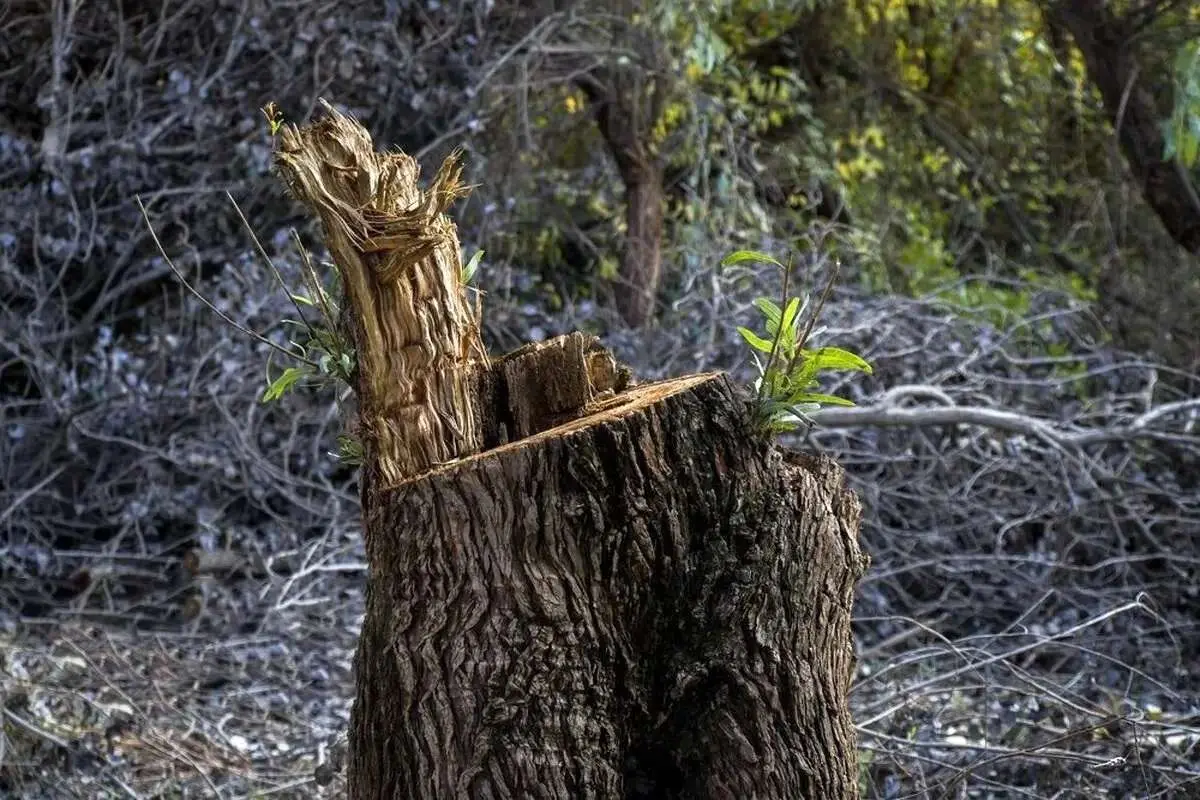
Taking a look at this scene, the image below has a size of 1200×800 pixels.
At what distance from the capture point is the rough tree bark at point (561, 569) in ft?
6.69

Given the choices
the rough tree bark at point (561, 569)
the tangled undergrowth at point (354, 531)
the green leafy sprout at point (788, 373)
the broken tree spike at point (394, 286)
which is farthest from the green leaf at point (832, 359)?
the tangled undergrowth at point (354, 531)

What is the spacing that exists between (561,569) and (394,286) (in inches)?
19.5

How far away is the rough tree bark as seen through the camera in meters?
2.04

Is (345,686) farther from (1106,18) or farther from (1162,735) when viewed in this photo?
(1106,18)

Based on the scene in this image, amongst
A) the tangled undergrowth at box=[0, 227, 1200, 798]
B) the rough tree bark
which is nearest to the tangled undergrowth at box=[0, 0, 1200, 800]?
the tangled undergrowth at box=[0, 227, 1200, 798]

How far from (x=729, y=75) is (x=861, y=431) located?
96.8 inches

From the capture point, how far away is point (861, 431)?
17.9 feet

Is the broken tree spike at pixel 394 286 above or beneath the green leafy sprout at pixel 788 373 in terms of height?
above

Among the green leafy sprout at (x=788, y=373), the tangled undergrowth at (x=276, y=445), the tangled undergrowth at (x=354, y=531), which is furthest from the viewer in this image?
the tangled undergrowth at (x=276, y=445)

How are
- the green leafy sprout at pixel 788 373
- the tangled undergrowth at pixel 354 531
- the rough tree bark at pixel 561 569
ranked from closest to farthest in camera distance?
the rough tree bark at pixel 561 569 → the green leafy sprout at pixel 788 373 → the tangled undergrowth at pixel 354 531

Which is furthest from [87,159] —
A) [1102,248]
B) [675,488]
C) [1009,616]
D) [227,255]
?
[1102,248]

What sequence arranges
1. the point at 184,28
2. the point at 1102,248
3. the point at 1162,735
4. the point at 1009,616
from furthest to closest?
the point at 1102,248
the point at 184,28
the point at 1009,616
the point at 1162,735

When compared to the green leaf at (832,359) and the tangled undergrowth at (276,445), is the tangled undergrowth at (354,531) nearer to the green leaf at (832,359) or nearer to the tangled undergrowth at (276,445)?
the tangled undergrowth at (276,445)

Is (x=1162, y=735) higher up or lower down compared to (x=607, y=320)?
lower down
